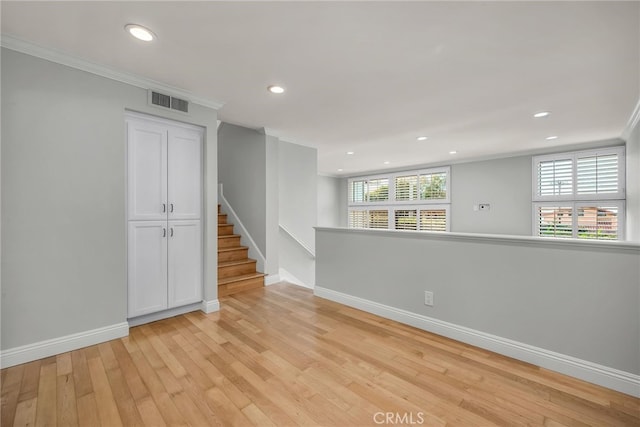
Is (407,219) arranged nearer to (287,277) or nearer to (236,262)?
(287,277)

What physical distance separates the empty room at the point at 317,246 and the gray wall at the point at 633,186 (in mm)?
85

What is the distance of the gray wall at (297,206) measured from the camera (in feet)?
15.7

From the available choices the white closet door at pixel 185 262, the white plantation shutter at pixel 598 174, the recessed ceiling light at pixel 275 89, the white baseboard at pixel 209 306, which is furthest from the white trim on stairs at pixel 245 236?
the white plantation shutter at pixel 598 174

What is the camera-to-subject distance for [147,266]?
9.09ft

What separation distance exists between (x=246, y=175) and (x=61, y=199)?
2597 mm

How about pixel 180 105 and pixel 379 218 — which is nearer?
pixel 180 105

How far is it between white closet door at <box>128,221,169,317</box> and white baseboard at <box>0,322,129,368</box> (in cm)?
21

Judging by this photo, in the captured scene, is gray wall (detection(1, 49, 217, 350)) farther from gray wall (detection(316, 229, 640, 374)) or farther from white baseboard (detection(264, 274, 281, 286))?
gray wall (detection(316, 229, 640, 374))

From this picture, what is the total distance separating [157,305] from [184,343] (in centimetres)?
68

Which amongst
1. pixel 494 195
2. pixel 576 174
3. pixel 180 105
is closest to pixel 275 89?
pixel 180 105

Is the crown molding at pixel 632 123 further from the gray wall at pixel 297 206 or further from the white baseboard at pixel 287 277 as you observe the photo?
the white baseboard at pixel 287 277

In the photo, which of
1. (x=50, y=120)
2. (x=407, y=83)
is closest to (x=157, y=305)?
(x=50, y=120)

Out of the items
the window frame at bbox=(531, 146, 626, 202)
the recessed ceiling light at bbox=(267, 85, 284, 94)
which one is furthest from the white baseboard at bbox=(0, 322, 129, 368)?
the window frame at bbox=(531, 146, 626, 202)

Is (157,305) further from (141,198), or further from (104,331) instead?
(141,198)
